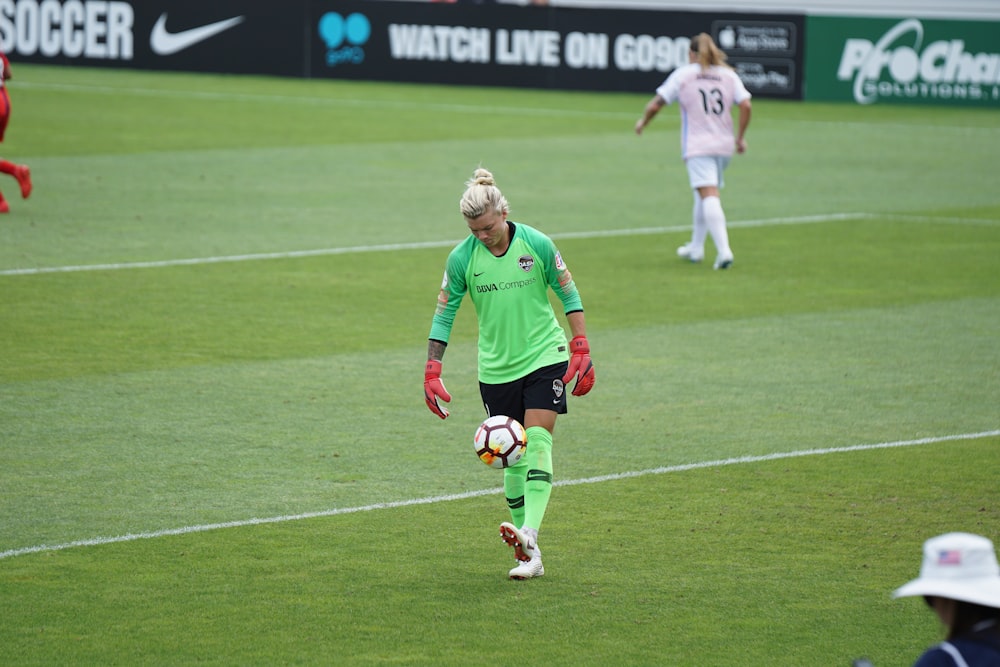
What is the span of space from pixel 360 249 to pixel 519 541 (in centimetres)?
1004

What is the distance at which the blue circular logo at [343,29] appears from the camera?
116ft

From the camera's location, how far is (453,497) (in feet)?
28.7

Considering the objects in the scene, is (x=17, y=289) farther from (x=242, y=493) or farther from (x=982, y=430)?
(x=982, y=430)

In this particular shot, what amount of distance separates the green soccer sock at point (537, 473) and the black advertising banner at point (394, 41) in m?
26.7

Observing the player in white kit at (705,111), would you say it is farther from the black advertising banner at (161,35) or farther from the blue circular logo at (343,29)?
the black advertising banner at (161,35)

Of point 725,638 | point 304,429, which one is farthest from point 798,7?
point 725,638

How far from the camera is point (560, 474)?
363 inches

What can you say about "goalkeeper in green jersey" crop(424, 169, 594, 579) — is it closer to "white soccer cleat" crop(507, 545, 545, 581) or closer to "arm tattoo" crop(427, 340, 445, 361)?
"arm tattoo" crop(427, 340, 445, 361)

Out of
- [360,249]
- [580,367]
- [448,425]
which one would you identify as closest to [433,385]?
[580,367]

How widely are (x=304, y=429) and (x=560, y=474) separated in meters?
1.84

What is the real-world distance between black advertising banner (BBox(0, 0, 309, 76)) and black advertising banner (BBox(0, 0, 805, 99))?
0.02m

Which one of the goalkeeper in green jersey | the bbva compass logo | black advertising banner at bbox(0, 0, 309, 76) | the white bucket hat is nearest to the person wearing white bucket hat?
the white bucket hat

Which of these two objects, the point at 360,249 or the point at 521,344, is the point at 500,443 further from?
the point at 360,249

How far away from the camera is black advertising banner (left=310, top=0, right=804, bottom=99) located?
110 ft
